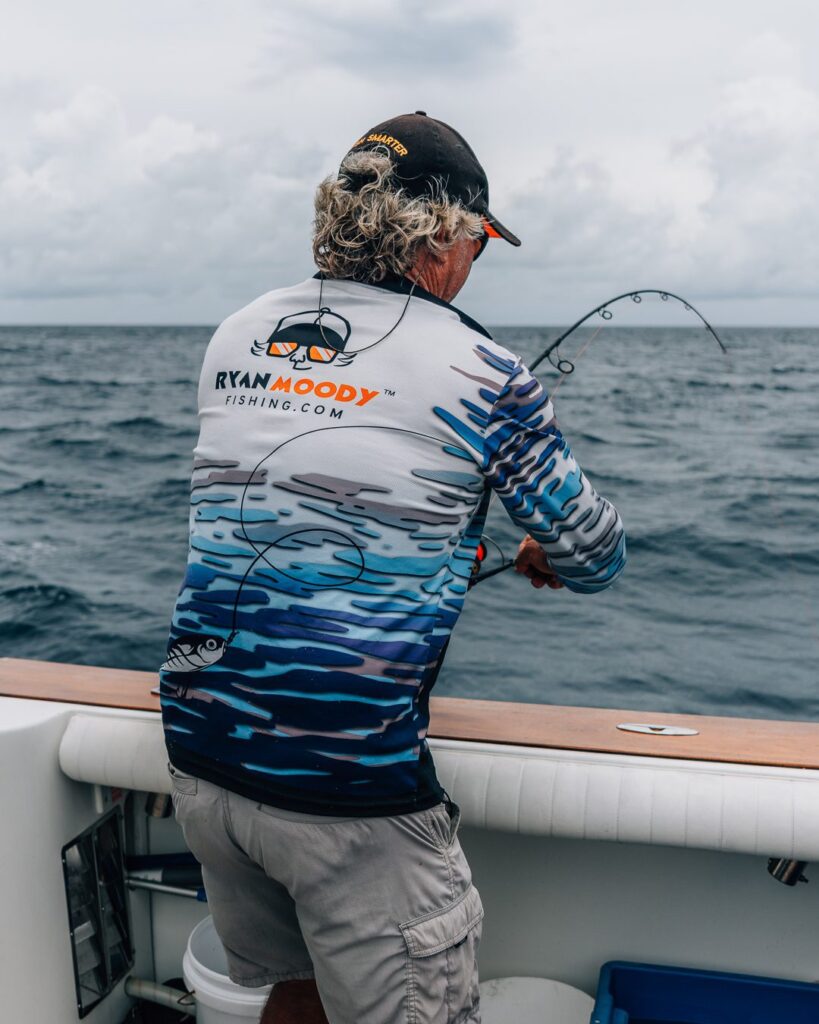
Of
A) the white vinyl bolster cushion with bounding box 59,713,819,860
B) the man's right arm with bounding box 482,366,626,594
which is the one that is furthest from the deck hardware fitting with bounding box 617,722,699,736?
the man's right arm with bounding box 482,366,626,594

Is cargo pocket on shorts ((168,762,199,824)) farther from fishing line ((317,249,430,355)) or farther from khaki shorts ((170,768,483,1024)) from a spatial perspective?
fishing line ((317,249,430,355))

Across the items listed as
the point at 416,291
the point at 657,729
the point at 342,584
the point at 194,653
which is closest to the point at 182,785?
the point at 194,653

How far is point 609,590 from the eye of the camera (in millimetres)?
7844

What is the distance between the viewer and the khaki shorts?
112cm

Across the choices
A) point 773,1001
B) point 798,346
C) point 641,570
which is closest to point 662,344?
point 798,346

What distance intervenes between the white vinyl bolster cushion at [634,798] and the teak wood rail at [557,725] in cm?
2

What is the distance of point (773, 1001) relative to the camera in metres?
1.75

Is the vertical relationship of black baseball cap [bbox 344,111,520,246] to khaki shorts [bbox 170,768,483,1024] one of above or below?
above

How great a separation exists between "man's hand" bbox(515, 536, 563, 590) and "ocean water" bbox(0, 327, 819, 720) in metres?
1.30

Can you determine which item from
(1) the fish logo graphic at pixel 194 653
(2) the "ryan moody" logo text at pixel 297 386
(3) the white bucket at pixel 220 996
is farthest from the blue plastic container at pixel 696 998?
(2) the "ryan moody" logo text at pixel 297 386

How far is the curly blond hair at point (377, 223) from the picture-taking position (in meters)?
1.18

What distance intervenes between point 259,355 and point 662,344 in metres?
42.1

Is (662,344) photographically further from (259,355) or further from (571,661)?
(259,355)

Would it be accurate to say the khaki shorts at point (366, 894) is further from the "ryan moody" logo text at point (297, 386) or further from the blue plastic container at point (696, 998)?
the blue plastic container at point (696, 998)
